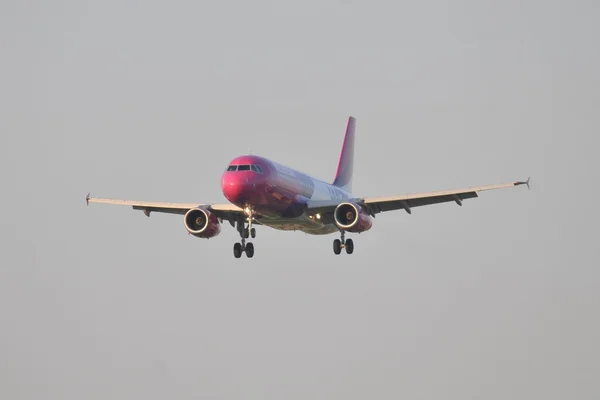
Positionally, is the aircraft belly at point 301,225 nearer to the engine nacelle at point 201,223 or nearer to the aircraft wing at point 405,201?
the aircraft wing at point 405,201

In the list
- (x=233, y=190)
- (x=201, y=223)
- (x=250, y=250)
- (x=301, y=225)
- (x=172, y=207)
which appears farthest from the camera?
(x=172, y=207)

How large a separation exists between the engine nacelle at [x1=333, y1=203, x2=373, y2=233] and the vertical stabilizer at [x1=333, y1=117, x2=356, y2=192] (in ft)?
52.7

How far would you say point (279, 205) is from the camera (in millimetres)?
67000

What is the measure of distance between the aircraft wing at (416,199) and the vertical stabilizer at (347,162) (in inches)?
524

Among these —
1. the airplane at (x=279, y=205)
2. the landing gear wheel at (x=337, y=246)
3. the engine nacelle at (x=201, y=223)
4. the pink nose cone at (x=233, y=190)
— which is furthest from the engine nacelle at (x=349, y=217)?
the pink nose cone at (x=233, y=190)

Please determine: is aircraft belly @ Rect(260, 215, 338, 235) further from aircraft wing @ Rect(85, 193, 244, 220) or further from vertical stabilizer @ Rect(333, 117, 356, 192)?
vertical stabilizer @ Rect(333, 117, 356, 192)

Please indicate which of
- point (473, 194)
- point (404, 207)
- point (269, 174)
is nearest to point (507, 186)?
point (473, 194)

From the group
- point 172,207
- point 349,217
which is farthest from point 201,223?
point 349,217

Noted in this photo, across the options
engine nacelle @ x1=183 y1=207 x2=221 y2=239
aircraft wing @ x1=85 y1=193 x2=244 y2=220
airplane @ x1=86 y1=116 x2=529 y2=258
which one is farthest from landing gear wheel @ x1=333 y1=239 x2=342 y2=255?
engine nacelle @ x1=183 y1=207 x2=221 y2=239

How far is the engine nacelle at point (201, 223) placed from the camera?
69.0 metres

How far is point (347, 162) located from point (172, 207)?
20160 millimetres

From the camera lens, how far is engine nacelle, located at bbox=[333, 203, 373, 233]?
69.1 meters

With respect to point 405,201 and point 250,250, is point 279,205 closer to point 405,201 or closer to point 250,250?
point 250,250

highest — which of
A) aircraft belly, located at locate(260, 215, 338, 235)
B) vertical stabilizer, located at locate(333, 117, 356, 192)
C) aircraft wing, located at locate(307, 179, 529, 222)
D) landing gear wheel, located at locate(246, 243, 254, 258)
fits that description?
vertical stabilizer, located at locate(333, 117, 356, 192)
